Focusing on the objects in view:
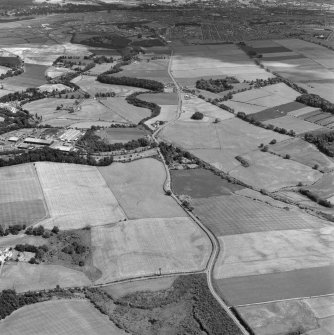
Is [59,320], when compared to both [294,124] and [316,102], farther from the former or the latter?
[316,102]

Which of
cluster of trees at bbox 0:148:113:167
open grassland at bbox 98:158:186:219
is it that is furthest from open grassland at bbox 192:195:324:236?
cluster of trees at bbox 0:148:113:167

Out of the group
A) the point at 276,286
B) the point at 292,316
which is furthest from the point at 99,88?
the point at 292,316

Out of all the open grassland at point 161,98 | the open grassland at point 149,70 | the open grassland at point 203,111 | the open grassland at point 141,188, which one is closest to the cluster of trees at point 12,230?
the open grassland at point 141,188

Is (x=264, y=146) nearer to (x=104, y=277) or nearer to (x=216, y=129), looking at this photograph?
(x=216, y=129)

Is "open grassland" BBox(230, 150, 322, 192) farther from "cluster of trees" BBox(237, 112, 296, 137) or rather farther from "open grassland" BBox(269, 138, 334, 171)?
"cluster of trees" BBox(237, 112, 296, 137)

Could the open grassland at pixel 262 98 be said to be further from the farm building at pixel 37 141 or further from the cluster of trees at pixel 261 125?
the farm building at pixel 37 141
